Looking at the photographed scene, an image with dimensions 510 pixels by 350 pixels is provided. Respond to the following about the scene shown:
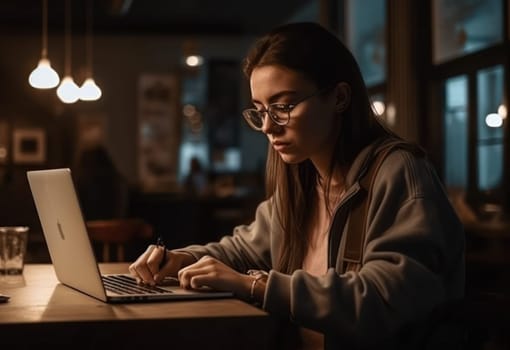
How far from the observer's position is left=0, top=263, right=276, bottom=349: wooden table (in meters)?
1.24

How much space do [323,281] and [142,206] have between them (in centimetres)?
716

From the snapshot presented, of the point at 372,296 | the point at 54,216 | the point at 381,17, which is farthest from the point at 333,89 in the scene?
the point at 381,17

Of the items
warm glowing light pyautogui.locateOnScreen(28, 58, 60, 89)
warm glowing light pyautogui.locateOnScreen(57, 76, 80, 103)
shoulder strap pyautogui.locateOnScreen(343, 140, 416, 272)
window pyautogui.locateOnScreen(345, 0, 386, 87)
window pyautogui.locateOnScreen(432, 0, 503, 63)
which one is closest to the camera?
shoulder strap pyautogui.locateOnScreen(343, 140, 416, 272)

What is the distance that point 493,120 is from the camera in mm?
5043

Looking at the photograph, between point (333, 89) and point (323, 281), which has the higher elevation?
point (333, 89)

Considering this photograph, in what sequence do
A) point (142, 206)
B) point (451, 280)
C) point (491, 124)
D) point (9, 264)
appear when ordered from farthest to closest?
point (142, 206), point (491, 124), point (9, 264), point (451, 280)

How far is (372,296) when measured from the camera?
1.44 m

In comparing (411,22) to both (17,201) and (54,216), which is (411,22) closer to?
(17,201)

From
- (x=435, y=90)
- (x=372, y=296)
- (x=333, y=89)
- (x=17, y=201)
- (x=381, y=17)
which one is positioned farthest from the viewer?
(x=381, y=17)

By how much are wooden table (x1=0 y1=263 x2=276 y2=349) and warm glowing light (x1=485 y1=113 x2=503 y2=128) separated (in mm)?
3899

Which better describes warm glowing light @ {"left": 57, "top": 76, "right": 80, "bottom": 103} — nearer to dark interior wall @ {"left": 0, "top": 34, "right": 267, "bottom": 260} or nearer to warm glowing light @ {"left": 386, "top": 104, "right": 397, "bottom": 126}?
warm glowing light @ {"left": 386, "top": 104, "right": 397, "bottom": 126}

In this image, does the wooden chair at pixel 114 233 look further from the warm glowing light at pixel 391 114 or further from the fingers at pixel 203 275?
the warm glowing light at pixel 391 114

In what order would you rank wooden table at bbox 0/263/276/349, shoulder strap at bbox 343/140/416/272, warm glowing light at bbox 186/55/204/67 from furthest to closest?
warm glowing light at bbox 186/55/204/67 < shoulder strap at bbox 343/140/416/272 < wooden table at bbox 0/263/276/349

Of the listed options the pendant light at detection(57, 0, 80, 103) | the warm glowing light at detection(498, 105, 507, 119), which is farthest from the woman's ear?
the pendant light at detection(57, 0, 80, 103)
